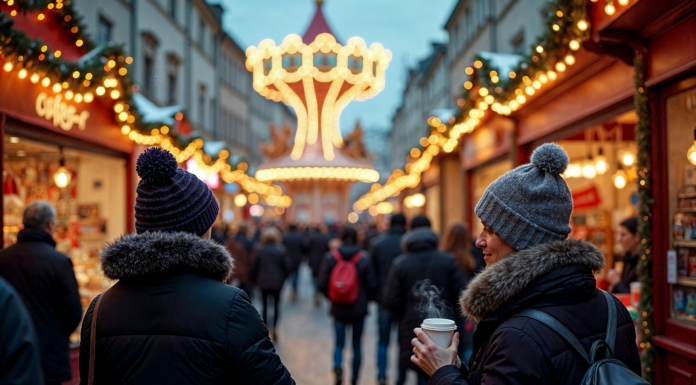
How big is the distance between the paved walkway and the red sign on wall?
431 centimetres

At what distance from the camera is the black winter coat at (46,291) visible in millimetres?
4699

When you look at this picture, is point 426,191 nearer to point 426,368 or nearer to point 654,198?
point 654,198

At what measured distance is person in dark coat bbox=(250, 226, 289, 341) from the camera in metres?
10.0

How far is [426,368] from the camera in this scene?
2367 mm

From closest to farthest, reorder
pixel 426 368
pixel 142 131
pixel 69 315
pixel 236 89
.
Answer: pixel 426 368 → pixel 69 315 → pixel 142 131 → pixel 236 89

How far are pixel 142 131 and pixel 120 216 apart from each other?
62.2 inches

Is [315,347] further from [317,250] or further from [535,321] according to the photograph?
[535,321]

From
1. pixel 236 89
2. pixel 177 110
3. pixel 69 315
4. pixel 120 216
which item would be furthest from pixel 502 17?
pixel 236 89

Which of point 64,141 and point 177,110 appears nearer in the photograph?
point 64,141

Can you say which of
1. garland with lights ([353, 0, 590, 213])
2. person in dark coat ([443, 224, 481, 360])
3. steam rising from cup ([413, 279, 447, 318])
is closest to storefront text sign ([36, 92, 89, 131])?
steam rising from cup ([413, 279, 447, 318])

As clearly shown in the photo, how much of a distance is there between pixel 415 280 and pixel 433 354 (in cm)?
317

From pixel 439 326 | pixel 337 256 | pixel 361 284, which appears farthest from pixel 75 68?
pixel 439 326

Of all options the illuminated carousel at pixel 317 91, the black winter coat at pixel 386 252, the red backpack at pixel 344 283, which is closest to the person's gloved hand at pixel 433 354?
the red backpack at pixel 344 283

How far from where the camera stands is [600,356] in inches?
79.4
